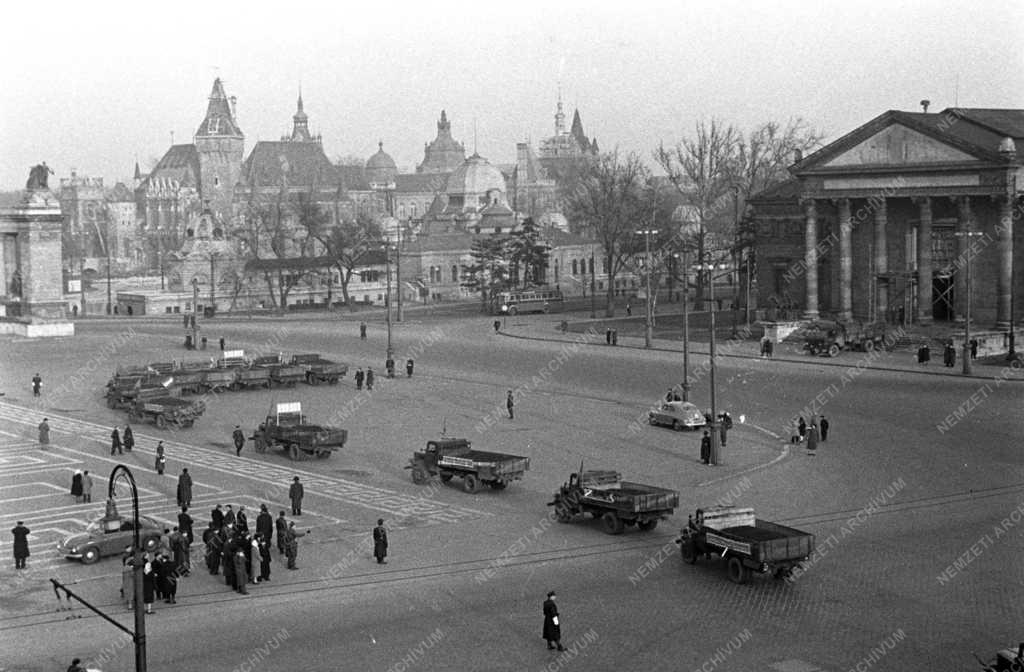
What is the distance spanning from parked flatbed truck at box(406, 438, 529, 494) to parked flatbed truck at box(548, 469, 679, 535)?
3.61 meters

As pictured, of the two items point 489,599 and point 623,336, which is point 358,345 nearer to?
point 623,336

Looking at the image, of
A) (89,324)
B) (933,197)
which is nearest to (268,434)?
(933,197)

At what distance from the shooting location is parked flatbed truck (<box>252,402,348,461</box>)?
44094mm

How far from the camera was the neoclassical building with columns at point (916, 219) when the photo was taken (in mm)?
73000

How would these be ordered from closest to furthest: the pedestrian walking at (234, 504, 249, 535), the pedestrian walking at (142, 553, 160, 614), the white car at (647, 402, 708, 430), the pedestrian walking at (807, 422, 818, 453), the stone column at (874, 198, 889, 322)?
the pedestrian walking at (142, 553, 160, 614), the pedestrian walking at (234, 504, 249, 535), the pedestrian walking at (807, 422, 818, 453), the white car at (647, 402, 708, 430), the stone column at (874, 198, 889, 322)

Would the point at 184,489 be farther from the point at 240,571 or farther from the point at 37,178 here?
the point at 37,178

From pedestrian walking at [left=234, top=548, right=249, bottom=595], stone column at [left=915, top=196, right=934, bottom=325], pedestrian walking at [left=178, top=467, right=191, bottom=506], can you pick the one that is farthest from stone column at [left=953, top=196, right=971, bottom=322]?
pedestrian walking at [left=234, top=548, right=249, bottom=595]

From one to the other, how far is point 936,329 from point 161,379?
4149cm

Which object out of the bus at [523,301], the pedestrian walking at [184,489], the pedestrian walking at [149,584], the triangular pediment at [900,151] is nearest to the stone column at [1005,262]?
the triangular pediment at [900,151]

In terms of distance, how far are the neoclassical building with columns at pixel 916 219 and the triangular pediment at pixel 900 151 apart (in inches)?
2.2

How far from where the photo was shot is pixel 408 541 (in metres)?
32.3

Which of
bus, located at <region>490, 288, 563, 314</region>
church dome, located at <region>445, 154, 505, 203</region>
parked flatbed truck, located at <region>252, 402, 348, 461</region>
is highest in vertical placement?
church dome, located at <region>445, 154, 505, 203</region>

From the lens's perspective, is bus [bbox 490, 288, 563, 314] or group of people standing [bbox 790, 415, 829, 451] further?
bus [bbox 490, 288, 563, 314]

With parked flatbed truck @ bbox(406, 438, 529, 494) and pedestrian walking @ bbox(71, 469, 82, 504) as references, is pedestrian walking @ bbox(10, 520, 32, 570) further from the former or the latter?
parked flatbed truck @ bbox(406, 438, 529, 494)
